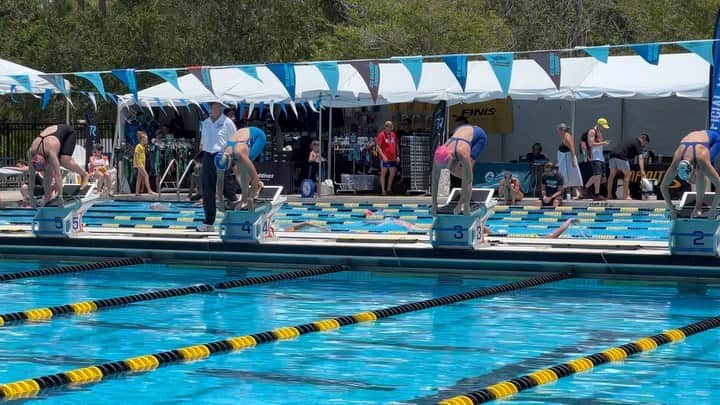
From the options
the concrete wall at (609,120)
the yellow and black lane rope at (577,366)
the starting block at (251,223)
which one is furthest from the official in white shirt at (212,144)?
the concrete wall at (609,120)

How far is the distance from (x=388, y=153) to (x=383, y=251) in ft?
35.3

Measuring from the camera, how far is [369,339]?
8.70m

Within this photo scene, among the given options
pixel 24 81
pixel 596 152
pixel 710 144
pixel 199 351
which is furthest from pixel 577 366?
pixel 596 152

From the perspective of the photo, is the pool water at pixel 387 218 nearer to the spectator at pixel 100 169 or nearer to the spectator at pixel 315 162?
the spectator at pixel 100 169

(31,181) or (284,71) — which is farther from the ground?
(284,71)

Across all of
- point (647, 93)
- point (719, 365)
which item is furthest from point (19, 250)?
point (647, 93)

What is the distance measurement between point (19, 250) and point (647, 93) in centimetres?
1131

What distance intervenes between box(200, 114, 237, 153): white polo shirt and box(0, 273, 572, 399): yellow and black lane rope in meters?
4.16

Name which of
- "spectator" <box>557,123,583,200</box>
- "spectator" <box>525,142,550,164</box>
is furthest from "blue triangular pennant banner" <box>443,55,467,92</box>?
"spectator" <box>525,142,550,164</box>

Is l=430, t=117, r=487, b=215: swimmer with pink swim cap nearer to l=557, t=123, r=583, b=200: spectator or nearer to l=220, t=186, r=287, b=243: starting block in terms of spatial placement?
l=220, t=186, r=287, b=243: starting block

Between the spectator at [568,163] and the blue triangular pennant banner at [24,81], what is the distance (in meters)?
8.37

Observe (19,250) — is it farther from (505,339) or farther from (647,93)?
(647,93)

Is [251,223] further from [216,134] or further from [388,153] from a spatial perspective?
[388,153]

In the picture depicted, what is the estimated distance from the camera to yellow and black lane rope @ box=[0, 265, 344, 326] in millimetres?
9492
